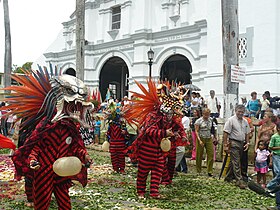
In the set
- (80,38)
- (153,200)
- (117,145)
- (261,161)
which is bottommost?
(153,200)

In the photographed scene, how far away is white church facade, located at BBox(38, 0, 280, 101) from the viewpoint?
1427 cm

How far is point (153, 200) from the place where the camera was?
19.7 ft

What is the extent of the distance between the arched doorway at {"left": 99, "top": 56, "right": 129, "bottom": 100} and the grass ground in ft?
51.1

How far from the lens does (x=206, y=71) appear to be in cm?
1647

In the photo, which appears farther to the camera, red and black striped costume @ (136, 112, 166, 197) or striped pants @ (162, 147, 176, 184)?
striped pants @ (162, 147, 176, 184)

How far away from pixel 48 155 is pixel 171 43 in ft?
50.3

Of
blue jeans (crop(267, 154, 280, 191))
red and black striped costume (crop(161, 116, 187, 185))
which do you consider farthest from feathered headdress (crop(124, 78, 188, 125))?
blue jeans (crop(267, 154, 280, 191))

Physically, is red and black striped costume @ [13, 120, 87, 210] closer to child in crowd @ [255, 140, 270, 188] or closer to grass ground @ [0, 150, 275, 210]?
grass ground @ [0, 150, 275, 210]

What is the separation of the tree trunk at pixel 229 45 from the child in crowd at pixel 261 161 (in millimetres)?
1378

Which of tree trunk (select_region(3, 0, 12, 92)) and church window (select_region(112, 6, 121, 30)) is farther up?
church window (select_region(112, 6, 121, 30))

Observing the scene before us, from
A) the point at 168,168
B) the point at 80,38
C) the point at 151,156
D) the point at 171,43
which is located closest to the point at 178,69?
the point at 171,43

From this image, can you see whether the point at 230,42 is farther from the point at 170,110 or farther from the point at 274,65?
the point at 274,65

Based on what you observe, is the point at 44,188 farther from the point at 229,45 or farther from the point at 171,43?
the point at 171,43

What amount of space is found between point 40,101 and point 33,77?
0.35 meters
